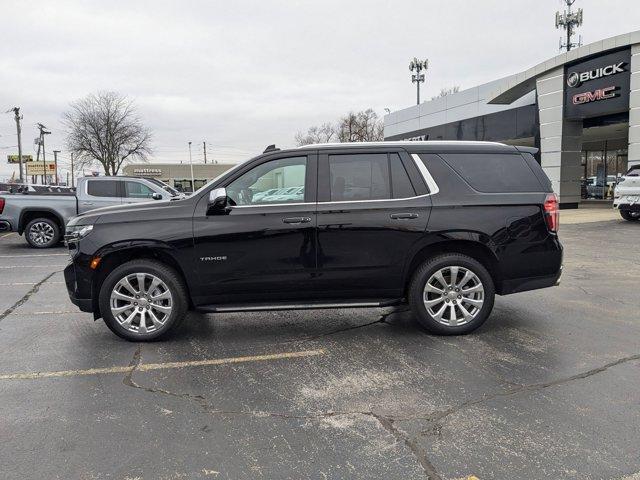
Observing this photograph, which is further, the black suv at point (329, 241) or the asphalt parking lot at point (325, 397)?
the black suv at point (329, 241)

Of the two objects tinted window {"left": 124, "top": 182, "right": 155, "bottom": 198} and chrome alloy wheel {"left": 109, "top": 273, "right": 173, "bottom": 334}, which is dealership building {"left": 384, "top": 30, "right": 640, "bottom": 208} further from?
chrome alloy wheel {"left": 109, "top": 273, "right": 173, "bottom": 334}

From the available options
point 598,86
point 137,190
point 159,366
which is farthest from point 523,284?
point 598,86

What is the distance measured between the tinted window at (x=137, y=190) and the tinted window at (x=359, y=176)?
954 centimetres

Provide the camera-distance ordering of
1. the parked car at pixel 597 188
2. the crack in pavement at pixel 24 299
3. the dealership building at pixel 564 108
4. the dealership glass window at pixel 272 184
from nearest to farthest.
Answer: the dealership glass window at pixel 272 184
the crack in pavement at pixel 24 299
the dealership building at pixel 564 108
the parked car at pixel 597 188

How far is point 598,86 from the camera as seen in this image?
1994cm

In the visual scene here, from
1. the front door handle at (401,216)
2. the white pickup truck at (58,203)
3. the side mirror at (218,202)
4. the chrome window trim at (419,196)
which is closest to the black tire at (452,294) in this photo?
the front door handle at (401,216)

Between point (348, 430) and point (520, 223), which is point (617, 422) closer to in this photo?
point (348, 430)

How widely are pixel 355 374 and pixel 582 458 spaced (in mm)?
1754

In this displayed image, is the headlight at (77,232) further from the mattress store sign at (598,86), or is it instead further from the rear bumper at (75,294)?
the mattress store sign at (598,86)

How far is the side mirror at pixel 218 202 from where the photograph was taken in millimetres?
4770

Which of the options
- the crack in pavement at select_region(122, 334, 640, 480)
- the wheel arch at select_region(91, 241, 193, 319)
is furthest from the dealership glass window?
the crack in pavement at select_region(122, 334, 640, 480)

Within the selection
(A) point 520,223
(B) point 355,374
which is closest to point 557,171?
(A) point 520,223

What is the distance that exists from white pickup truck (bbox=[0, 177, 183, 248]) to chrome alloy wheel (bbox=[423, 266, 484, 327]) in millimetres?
8772

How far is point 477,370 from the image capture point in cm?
420
